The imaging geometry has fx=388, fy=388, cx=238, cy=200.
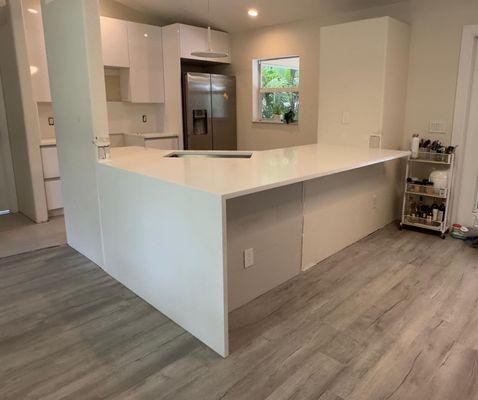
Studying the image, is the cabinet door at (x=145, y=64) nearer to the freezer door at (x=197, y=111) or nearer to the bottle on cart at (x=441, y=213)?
the freezer door at (x=197, y=111)

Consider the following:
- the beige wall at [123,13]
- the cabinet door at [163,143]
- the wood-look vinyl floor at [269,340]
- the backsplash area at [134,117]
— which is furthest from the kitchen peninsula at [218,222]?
the beige wall at [123,13]

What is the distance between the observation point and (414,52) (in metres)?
3.94

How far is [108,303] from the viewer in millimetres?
2615

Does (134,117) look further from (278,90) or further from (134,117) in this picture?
(278,90)

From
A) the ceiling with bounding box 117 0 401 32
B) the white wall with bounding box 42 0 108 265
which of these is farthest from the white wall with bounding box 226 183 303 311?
the ceiling with bounding box 117 0 401 32

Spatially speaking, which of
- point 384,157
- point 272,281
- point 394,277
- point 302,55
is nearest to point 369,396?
point 272,281

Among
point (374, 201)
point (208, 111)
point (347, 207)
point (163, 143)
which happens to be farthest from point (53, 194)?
point (374, 201)

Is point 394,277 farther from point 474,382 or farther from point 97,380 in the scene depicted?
point 97,380

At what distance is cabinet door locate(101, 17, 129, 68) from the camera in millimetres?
4680

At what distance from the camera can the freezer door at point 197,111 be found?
16.9 ft

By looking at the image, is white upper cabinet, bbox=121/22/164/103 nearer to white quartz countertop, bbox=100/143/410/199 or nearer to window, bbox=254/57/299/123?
window, bbox=254/57/299/123

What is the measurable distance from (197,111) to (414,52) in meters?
2.72

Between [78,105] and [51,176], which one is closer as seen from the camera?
[78,105]

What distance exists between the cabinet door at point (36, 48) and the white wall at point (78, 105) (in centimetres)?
123
